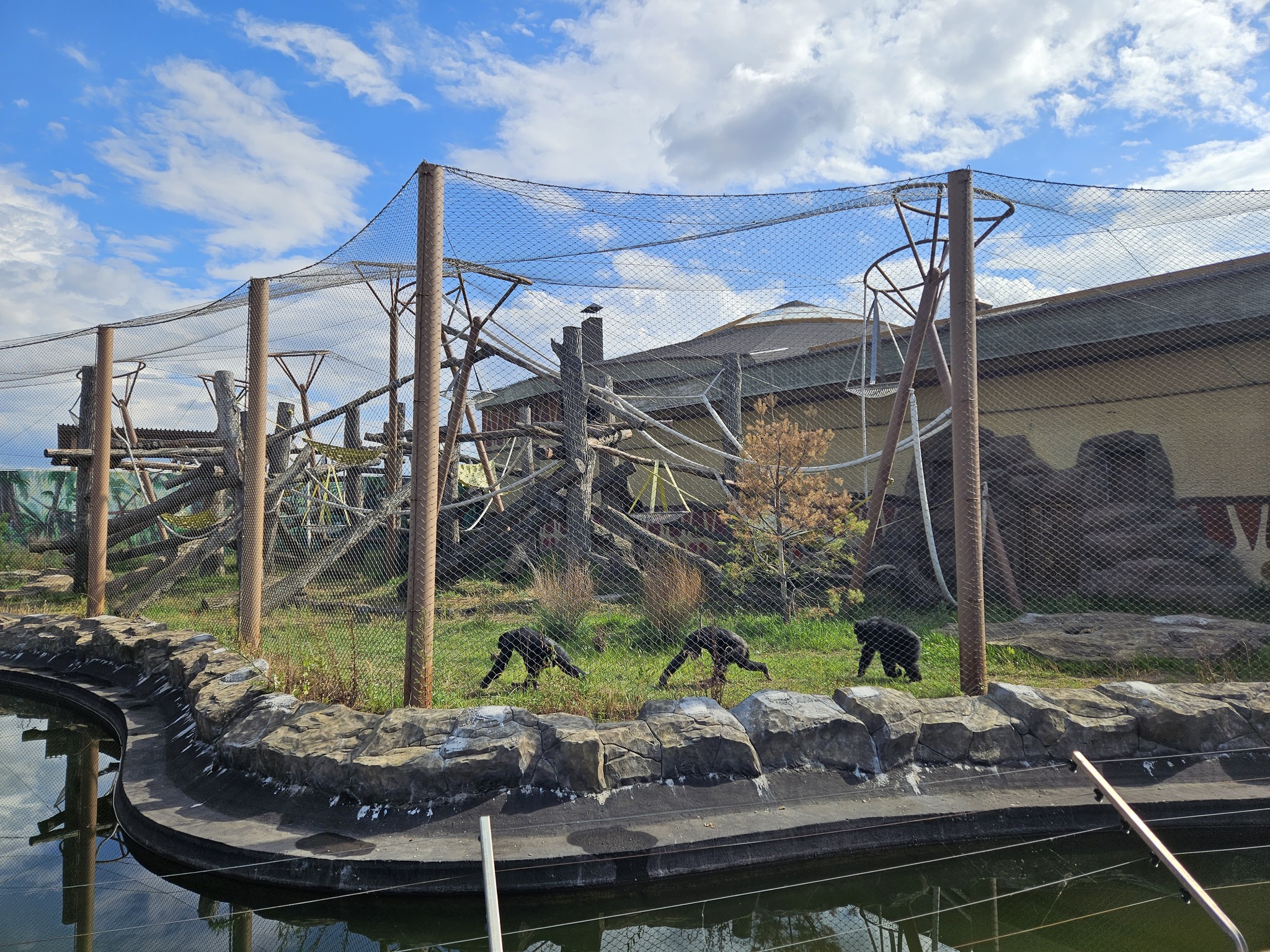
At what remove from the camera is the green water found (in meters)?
2.78

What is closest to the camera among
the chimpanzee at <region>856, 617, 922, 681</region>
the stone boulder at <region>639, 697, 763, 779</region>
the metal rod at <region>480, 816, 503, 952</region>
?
the metal rod at <region>480, 816, 503, 952</region>

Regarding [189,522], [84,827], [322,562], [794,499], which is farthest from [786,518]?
[189,522]

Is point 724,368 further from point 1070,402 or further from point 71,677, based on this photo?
point 71,677

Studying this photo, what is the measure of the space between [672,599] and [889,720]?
96.5 inches

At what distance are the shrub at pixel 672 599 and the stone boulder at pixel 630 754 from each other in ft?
7.52

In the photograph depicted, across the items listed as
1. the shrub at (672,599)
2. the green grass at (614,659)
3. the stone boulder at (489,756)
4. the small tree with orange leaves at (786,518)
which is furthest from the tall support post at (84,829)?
the small tree with orange leaves at (786,518)

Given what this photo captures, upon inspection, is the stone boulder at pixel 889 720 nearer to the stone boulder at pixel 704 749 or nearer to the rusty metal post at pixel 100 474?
the stone boulder at pixel 704 749

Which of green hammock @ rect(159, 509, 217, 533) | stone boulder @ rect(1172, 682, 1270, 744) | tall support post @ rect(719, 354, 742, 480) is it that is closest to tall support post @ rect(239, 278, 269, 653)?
tall support post @ rect(719, 354, 742, 480)

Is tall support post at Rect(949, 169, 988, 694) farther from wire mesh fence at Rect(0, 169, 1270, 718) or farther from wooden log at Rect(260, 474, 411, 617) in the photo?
wooden log at Rect(260, 474, 411, 617)

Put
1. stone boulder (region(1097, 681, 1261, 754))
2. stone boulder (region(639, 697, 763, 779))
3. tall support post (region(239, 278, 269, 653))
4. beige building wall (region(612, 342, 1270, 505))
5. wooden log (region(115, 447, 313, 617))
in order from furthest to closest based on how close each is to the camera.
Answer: wooden log (region(115, 447, 313, 617)), beige building wall (region(612, 342, 1270, 505)), tall support post (region(239, 278, 269, 653)), stone boulder (region(1097, 681, 1261, 754)), stone boulder (region(639, 697, 763, 779))

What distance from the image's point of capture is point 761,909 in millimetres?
2951

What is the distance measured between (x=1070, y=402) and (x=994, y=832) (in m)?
6.45

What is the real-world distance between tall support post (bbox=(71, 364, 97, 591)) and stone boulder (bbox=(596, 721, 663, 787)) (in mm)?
8555

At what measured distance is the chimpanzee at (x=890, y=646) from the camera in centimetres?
463
